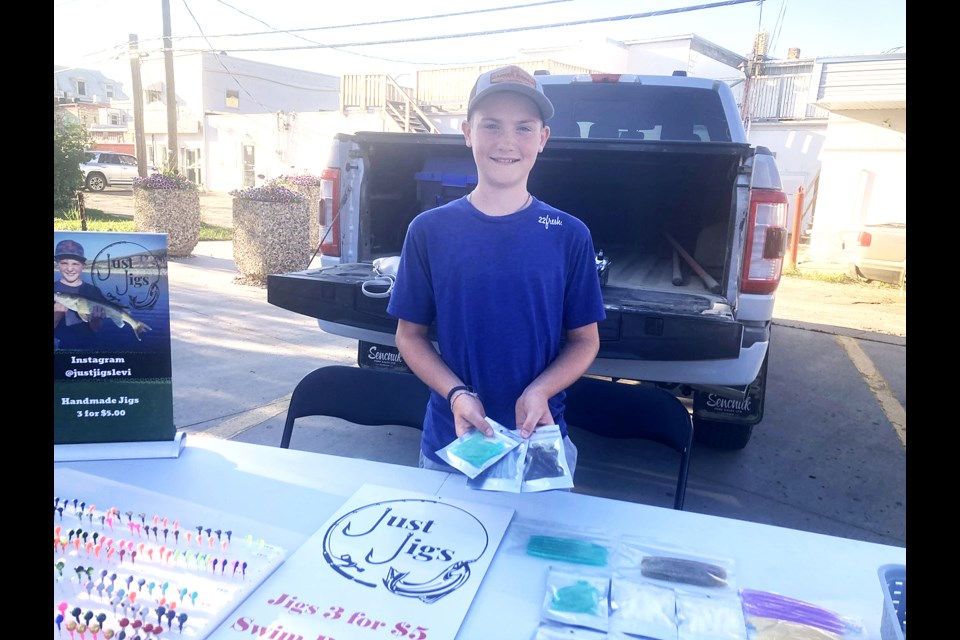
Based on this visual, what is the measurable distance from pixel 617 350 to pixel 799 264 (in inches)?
484

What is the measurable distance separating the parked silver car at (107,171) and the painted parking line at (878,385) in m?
24.3

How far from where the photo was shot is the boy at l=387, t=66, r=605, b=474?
67.4 inches

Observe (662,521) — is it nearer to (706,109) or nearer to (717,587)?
(717,587)

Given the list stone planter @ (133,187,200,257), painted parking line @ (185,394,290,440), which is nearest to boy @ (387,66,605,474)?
painted parking line @ (185,394,290,440)

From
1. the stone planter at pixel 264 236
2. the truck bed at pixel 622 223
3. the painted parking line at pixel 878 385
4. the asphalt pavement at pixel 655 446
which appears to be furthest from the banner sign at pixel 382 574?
the stone planter at pixel 264 236

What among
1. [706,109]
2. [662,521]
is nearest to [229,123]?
[706,109]

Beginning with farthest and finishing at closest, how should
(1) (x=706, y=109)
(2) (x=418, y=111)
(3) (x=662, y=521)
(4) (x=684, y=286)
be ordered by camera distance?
(2) (x=418, y=111) → (1) (x=706, y=109) → (4) (x=684, y=286) → (3) (x=662, y=521)

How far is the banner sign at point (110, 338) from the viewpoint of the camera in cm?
165

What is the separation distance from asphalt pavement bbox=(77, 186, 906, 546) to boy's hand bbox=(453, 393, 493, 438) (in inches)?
84.1

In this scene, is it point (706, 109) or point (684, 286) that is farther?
point (706, 109)

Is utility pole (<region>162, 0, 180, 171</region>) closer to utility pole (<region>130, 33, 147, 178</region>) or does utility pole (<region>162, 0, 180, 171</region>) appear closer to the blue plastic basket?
utility pole (<region>130, 33, 147, 178</region>)

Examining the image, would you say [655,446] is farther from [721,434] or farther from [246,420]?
[246,420]

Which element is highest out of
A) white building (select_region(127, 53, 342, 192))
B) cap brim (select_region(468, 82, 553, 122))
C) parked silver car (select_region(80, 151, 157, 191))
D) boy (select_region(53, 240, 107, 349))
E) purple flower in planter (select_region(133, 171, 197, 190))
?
white building (select_region(127, 53, 342, 192))

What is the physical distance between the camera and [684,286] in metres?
3.54
